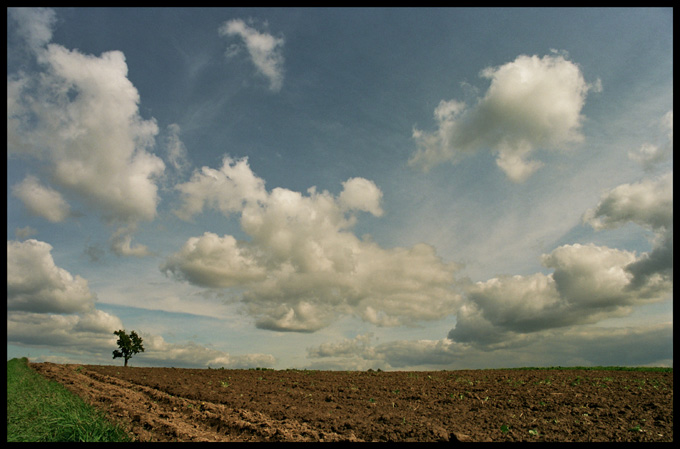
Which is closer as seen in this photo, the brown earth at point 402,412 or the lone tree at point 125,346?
the brown earth at point 402,412

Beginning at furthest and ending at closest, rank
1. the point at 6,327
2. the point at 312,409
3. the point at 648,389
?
the point at 648,389 < the point at 312,409 < the point at 6,327

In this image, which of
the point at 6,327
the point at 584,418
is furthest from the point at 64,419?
the point at 584,418

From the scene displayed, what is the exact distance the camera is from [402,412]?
51.2 ft

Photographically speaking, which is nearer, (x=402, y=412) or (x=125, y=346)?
(x=402, y=412)

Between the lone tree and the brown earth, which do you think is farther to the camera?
the lone tree

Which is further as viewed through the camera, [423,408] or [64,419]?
[423,408]

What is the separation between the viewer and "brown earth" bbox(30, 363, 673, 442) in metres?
12.3

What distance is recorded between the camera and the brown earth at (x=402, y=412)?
1227cm

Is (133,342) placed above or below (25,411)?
below

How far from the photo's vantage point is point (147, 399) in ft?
66.3
